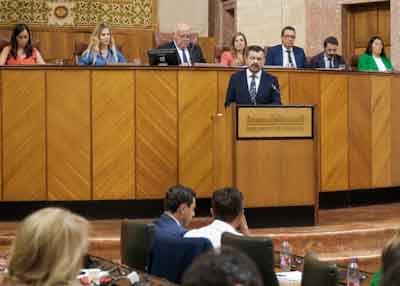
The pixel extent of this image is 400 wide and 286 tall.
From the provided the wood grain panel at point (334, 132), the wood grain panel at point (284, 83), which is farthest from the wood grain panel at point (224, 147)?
the wood grain panel at point (334, 132)

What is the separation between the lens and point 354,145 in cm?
1067

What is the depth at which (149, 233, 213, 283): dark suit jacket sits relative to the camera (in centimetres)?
513

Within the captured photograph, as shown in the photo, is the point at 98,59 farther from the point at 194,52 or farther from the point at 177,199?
the point at 177,199

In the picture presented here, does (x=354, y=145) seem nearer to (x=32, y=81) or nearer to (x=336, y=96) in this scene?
(x=336, y=96)

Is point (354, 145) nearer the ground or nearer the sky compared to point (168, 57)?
nearer the ground

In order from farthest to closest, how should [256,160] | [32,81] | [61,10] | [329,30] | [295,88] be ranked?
[329,30] → [61,10] → [295,88] → [32,81] → [256,160]

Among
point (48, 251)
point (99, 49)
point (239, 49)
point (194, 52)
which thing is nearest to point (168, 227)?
point (48, 251)

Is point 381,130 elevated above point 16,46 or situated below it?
below

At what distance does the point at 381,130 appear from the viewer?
1097 centimetres

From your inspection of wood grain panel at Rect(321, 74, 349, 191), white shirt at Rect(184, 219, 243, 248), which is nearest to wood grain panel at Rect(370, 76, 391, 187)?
wood grain panel at Rect(321, 74, 349, 191)

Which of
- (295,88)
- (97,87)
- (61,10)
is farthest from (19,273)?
(61,10)

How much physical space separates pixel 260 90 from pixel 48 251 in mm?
6297

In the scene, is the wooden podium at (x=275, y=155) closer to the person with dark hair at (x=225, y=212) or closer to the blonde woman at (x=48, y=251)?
the person with dark hair at (x=225, y=212)

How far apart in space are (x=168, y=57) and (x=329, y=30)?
18.2 feet
